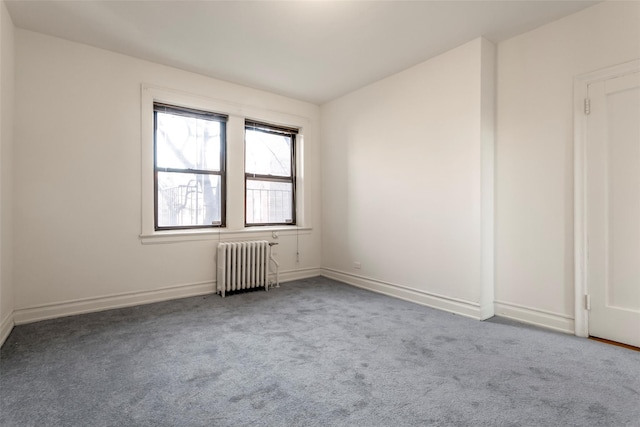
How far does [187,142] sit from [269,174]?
1218 millimetres

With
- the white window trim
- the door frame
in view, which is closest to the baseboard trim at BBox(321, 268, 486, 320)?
the door frame

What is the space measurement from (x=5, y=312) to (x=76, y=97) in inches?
81.5

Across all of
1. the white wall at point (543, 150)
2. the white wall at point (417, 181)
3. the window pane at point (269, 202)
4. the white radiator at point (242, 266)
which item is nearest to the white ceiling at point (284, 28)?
the white wall at point (543, 150)

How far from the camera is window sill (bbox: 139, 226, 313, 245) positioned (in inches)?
143

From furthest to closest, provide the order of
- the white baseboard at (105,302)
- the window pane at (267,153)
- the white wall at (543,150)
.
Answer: the window pane at (267,153)
the white baseboard at (105,302)
the white wall at (543,150)

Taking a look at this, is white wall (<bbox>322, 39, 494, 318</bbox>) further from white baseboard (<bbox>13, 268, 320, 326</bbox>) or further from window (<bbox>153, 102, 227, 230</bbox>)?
white baseboard (<bbox>13, 268, 320, 326</bbox>)

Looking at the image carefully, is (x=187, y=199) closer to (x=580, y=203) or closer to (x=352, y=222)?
(x=352, y=222)

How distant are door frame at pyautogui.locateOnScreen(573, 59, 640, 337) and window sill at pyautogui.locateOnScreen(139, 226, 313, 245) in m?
3.28

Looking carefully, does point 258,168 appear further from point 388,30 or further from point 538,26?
point 538,26

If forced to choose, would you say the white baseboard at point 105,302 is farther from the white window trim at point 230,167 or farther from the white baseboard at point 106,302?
the white window trim at point 230,167

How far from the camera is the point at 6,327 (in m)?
2.60

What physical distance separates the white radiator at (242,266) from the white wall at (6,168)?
1884mm

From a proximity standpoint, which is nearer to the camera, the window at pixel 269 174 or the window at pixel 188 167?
the window at pixel 188 167

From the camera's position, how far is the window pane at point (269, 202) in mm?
4543
